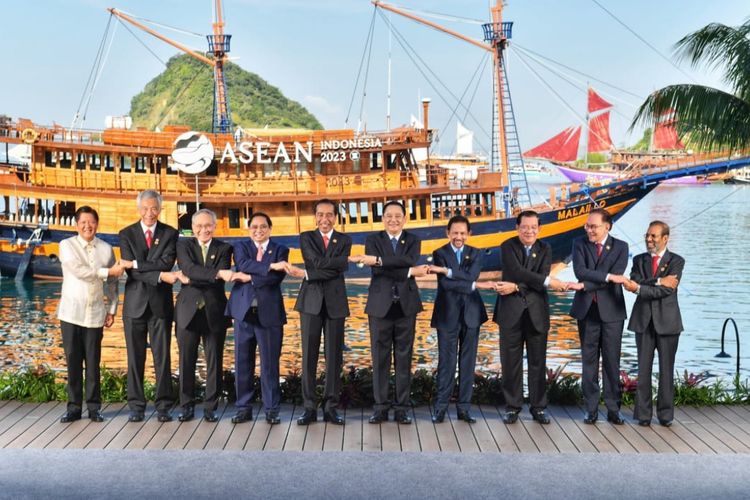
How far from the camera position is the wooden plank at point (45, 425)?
229 inches

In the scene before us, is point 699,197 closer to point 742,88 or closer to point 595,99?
point 595,99

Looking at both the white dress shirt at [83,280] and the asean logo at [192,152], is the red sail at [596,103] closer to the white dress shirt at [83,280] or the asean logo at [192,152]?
the asean logo at [192,152]

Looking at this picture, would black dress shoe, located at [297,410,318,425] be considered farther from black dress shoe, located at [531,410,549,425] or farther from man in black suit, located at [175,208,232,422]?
black dress shoe, located at [531,410,549,425]

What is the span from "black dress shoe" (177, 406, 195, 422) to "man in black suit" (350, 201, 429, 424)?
1.21 metres

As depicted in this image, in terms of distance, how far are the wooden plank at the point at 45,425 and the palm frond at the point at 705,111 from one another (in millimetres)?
7082

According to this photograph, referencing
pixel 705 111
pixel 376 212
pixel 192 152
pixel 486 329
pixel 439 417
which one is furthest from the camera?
pixel 376 212

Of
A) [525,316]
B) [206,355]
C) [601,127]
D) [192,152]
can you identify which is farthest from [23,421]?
[601,127]

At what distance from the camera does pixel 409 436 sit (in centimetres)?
Answer: 596

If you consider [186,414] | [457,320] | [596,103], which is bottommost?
[186,414]

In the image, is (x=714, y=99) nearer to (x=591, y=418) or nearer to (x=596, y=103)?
(x=591, y=418)

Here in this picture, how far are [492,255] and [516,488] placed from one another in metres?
23.2

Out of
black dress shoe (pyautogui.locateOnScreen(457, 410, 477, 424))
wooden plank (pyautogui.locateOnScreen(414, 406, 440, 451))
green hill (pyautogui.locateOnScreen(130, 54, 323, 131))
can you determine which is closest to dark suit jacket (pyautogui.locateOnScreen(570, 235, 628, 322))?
black dress shoe (pyautogui.locateOnScreen(457, 410, 477, 424))

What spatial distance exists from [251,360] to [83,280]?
1.23 metres

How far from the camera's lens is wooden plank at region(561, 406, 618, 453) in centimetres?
572
